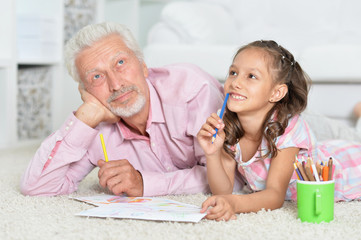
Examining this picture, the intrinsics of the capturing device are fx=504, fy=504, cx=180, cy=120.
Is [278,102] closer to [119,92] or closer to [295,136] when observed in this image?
[295,136]

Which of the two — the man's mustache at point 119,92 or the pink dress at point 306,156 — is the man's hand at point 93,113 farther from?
the pink dress at point 306,156

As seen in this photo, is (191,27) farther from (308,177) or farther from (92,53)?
(308,177)

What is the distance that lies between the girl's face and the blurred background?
1.00 metres

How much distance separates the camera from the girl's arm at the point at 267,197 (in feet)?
3.49

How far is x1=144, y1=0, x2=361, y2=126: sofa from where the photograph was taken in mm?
2123

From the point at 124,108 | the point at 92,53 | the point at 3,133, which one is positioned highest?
the point at 92,53

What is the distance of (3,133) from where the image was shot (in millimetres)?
2490

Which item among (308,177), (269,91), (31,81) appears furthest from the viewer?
(31,81)

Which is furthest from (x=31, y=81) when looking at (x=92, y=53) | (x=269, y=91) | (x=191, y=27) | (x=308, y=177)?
(x=308, y=177)

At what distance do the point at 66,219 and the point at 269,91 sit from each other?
57 cm

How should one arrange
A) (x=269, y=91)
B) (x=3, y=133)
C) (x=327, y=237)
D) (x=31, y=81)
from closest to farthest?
1. (x=327, y=237)
2. (x=269, y=91)
3. (x=3, y=133)
4. (x=31, y=81)

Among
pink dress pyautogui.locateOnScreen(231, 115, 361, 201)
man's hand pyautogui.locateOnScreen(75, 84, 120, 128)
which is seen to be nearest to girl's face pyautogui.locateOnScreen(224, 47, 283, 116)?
pink dress pyautogui.locateOnScreen(231, 115, 361, 201)

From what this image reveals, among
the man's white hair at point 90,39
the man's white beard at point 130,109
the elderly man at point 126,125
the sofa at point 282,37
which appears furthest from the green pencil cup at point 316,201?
the sofa at point 282,37

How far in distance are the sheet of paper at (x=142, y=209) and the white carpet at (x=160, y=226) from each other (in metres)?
0.01
